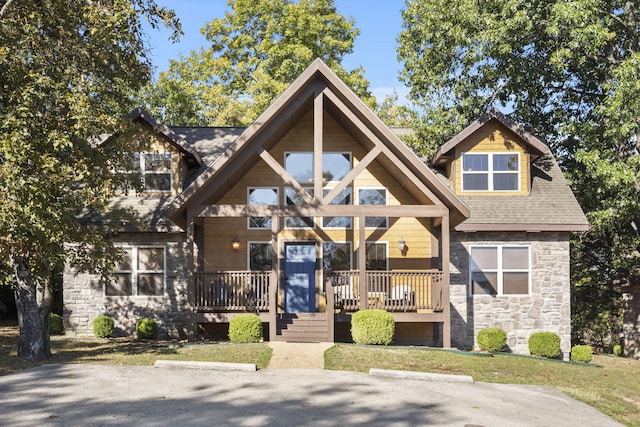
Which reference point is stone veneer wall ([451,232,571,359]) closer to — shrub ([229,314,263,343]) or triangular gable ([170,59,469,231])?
triangular gable ([170,59,469,231])

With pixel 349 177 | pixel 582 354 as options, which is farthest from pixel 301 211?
pixel 582 354

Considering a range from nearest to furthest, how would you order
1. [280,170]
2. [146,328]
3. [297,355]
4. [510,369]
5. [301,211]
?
[510,369], [297,355], [280,170], [301,211], [146,328]

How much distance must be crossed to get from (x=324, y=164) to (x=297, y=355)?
690cm

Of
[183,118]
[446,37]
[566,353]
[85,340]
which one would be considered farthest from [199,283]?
[183,118]

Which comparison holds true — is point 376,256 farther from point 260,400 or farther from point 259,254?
point 260,400

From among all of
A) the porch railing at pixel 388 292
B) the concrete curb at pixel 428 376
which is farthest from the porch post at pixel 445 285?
the concrete curb at pixel 428 376

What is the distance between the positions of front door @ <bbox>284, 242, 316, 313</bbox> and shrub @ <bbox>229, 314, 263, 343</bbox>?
238 cm

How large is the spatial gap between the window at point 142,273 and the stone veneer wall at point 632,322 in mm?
15050

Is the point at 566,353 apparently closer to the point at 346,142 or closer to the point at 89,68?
the point at 346,142

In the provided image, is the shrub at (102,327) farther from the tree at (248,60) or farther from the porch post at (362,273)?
the tree at (248,60)

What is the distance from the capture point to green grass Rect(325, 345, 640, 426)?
11.3 m

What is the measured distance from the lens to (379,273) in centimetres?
1650

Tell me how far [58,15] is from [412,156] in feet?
27.9

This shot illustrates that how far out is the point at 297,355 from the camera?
13648mm
